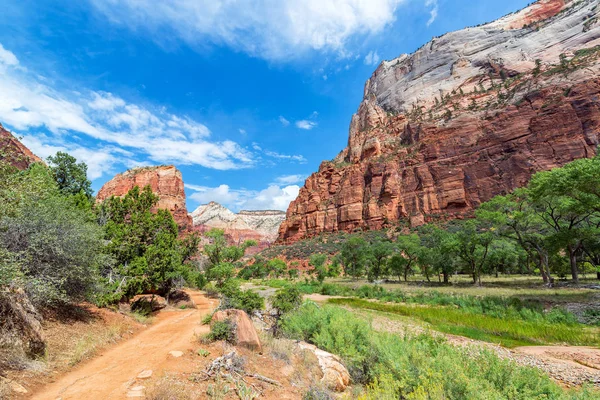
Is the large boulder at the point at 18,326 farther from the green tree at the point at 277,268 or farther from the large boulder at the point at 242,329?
the green tree at the point at 277,268

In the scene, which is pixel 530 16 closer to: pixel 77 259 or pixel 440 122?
pixel 440 122

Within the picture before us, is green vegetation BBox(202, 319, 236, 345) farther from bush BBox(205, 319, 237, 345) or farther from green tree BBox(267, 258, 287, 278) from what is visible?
green tree BBox(267, 258, 287, 278)

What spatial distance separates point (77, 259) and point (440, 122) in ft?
314

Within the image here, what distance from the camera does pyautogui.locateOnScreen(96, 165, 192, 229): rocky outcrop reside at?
340ft

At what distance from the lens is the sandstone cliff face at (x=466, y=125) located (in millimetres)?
65188

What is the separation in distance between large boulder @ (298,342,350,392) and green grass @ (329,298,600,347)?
810 centimetres

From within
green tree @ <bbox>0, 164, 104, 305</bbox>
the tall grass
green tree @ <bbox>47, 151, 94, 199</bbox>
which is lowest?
the tall grass

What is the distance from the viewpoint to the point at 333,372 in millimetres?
7082

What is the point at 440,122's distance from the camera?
8581 cm

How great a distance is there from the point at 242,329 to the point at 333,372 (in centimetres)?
276

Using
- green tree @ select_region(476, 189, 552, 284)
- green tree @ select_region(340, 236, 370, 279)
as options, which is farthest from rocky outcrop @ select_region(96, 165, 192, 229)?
green tree @ select_region(476, 189, 552, 284)

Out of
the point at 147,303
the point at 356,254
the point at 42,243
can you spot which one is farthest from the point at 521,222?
the point at 42,243

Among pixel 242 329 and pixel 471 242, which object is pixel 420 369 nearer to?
pixel 242 329

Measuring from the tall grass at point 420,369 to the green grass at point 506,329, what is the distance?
18.5 ft
